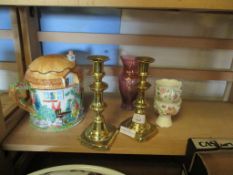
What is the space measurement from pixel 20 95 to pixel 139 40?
0.41 m

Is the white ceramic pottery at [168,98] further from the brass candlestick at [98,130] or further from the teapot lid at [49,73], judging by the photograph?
the teapot lid at [49,73]

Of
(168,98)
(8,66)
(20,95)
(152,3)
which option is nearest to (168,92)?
(168,98)

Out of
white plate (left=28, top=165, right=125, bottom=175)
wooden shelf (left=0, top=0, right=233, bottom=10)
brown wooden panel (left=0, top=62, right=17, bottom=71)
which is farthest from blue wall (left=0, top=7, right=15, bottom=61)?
white plate (left=28, top=165, right=125, bottom=175)

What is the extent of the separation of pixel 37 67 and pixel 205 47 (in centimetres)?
56

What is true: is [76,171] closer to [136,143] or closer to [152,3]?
[136,143]

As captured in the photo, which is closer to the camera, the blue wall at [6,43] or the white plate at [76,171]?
the white plate at [76,171]

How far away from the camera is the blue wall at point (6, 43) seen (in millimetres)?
707

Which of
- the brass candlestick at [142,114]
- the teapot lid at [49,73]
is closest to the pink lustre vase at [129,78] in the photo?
the brass candlestick at [142,114]

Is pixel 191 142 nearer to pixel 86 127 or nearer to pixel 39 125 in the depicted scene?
pixel 86 127

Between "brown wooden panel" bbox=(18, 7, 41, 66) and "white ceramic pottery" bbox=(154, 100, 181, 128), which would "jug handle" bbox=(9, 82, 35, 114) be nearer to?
"brown wooden panel" bbox=(18, 7, 41, 66)

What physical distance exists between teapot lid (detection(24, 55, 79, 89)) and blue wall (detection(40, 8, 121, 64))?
27cm

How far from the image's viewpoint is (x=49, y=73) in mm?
529

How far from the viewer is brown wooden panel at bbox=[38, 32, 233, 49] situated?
29.1 inches

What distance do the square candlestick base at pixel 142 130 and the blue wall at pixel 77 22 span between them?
13.2 inches
